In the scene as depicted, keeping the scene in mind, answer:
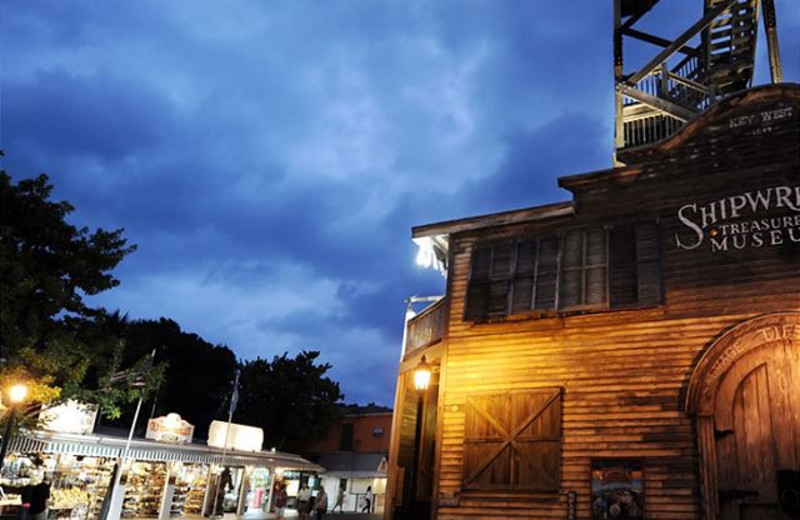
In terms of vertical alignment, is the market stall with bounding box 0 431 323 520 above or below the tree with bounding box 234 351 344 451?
below

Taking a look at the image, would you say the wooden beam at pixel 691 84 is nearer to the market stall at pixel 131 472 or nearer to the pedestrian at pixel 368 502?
the market stall at pixel 131 472

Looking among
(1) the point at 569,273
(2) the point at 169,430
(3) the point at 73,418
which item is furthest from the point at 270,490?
(1) the point at 569,273

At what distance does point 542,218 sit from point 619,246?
6.43ft

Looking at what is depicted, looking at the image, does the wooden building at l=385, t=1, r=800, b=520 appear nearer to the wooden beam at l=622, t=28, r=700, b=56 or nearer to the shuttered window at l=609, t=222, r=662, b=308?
the shuttered window at l=609, t=222, r=662, b=308

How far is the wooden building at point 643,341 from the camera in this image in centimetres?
1105

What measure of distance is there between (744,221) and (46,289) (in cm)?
1602

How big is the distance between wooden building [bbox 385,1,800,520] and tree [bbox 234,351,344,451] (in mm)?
32271

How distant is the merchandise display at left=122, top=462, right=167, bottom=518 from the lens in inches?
997

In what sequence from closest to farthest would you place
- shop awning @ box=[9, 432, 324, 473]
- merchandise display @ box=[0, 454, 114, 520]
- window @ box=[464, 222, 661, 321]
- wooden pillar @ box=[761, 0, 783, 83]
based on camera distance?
1. window @ box=[464, 222, 661, 321]
2. wooden pillar @ box=[761, 0, 783, 83]
3. shop awning @ box=[9, 432, 324, 473]
4. merchandise display @ box=[0, 454, 114, 520]

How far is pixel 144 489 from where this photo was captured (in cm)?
2614

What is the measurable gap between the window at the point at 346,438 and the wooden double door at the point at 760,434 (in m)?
36.7

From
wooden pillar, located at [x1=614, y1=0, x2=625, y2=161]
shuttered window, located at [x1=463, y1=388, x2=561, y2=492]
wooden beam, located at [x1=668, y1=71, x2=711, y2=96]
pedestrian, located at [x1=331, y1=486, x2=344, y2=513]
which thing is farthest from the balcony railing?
pedestrian, located at [x1=331, y1=486, x2=344, y2=513]

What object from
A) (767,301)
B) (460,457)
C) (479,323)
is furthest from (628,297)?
(460,457)

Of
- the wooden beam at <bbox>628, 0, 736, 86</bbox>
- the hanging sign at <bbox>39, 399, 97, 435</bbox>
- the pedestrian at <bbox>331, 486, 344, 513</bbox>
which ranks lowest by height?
the pedestrian at <bbox>331, 486, 344, 513</bbox>
